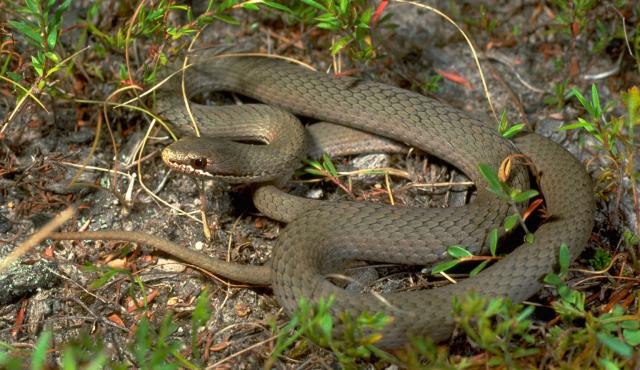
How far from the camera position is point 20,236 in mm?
3900

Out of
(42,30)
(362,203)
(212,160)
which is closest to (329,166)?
(362,203)

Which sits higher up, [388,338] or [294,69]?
[294,69]

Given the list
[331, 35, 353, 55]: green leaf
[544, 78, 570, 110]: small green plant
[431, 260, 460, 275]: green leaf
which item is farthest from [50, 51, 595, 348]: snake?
[544, 78, 570, 110]: small green plant

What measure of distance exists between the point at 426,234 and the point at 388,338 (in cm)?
67

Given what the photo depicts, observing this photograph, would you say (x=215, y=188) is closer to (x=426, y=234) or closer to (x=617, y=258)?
(x=426, y=234)

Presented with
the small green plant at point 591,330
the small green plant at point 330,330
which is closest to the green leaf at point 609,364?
the small green plant at point 591,330

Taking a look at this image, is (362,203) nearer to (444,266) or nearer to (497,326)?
(444,266)

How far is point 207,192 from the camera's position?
418 centimetres

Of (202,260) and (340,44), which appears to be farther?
(340,44)

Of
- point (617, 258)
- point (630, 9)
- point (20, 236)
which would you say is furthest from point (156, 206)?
point (630, 9)

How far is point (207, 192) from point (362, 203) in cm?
106

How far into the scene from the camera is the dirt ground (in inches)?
139

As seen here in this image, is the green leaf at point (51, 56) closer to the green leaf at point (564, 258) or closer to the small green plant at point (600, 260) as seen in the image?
the green leaf at point (564, 258)

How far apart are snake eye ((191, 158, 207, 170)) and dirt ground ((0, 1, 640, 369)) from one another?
214mm
